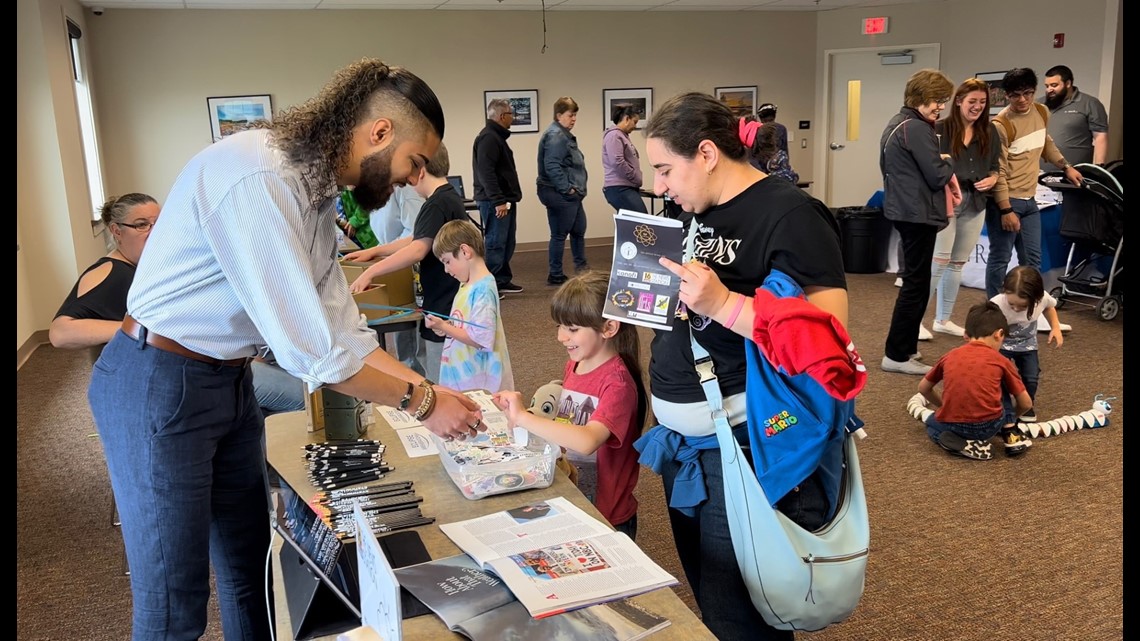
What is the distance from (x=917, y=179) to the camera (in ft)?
14.9

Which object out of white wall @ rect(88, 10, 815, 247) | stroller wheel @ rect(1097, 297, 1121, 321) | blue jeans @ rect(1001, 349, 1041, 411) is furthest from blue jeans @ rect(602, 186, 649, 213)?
blue jeans @ rect(1001, 349, 1041, 411)

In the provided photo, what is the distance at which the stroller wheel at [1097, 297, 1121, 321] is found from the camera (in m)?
5.95

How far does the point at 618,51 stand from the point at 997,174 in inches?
242

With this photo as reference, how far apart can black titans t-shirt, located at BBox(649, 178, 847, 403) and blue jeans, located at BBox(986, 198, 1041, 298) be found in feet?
13.8

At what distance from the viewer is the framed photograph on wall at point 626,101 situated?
10469mm

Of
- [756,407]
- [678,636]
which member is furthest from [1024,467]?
[678,636]

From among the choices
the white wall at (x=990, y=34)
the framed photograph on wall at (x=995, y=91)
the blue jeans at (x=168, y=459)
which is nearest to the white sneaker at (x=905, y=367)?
the blue jeans at (x=168, y=459)

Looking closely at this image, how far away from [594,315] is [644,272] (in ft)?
1.91

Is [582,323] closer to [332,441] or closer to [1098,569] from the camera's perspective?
[332,441]

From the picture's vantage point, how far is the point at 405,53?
31.4 feet

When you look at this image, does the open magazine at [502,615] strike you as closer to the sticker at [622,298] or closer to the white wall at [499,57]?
the sticker at [622,298]

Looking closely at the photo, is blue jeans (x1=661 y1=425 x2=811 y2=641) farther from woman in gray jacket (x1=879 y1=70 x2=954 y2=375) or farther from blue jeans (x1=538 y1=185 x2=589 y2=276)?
blue jeans (x1=538 y1=185 x2=589 y2=276)

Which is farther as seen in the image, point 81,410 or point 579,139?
point 579,139

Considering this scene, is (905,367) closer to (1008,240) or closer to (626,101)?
(1008,240)
